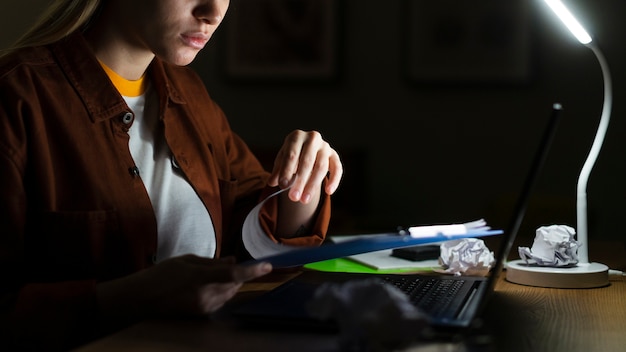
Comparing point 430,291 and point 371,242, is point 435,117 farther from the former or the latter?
point 371,242

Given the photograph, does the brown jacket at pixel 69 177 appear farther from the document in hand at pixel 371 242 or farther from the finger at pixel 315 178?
the document in hand at pixel 371 242

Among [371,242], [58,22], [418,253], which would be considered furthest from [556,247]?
[58,22]

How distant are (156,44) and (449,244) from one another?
0.61 m

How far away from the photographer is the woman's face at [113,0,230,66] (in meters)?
1.22

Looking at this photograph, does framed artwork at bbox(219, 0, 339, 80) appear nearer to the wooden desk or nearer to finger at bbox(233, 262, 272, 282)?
the wooden desk

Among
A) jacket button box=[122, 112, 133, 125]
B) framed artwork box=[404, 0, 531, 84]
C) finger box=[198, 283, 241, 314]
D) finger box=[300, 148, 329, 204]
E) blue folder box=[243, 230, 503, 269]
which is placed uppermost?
framed artwork box=[404, 0, 531, 84]

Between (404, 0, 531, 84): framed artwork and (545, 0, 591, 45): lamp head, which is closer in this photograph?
(545, 0, 591, 45): lamp head

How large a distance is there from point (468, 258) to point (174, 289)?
1.89ft

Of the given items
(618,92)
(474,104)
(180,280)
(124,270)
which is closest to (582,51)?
(618,92)

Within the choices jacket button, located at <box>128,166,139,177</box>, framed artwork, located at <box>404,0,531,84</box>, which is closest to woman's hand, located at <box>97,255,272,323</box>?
jacket button, located at <box>128,166,139,177</box>

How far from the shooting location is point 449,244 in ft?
4.20

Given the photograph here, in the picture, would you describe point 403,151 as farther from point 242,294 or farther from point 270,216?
point 242,294

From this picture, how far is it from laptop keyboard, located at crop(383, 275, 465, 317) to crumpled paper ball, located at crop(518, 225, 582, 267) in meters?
0.21

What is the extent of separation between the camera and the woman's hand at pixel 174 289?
847 mm
